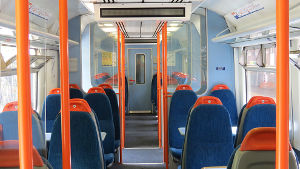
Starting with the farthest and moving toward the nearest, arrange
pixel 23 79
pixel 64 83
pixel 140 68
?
pixel 140 68 < pixel 64 83 < pixel 23 79

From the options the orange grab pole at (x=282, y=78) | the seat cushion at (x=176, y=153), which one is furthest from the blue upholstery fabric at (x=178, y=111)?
the orange grab pole at (x=282, y=78)

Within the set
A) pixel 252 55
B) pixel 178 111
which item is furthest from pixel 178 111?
pixel 252 55

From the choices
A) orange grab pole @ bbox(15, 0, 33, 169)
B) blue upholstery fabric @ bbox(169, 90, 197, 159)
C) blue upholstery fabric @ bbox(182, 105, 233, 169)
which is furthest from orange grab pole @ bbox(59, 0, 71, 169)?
blue upholstery fabric @ bbox(169, 90, 197, 159)

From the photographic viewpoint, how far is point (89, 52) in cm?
739

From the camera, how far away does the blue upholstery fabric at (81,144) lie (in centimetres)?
267

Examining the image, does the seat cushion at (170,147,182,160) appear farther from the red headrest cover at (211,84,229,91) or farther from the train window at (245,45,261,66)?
the red headrest cover at (211,84,229,91)

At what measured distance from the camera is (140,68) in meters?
11.8

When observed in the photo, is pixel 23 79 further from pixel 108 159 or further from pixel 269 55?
pixel 269 55

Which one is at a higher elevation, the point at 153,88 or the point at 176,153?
the point at 153,88

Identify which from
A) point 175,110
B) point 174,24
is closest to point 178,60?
point 174,24

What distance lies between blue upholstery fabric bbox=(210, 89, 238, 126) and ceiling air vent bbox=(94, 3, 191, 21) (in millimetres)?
2392

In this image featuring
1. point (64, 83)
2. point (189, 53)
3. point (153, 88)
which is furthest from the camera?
point (153, 88)

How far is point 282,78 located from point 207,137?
6.80 ft

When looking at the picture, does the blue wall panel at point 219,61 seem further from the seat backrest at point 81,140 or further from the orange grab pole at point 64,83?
the orange grab pole at point 64,83
